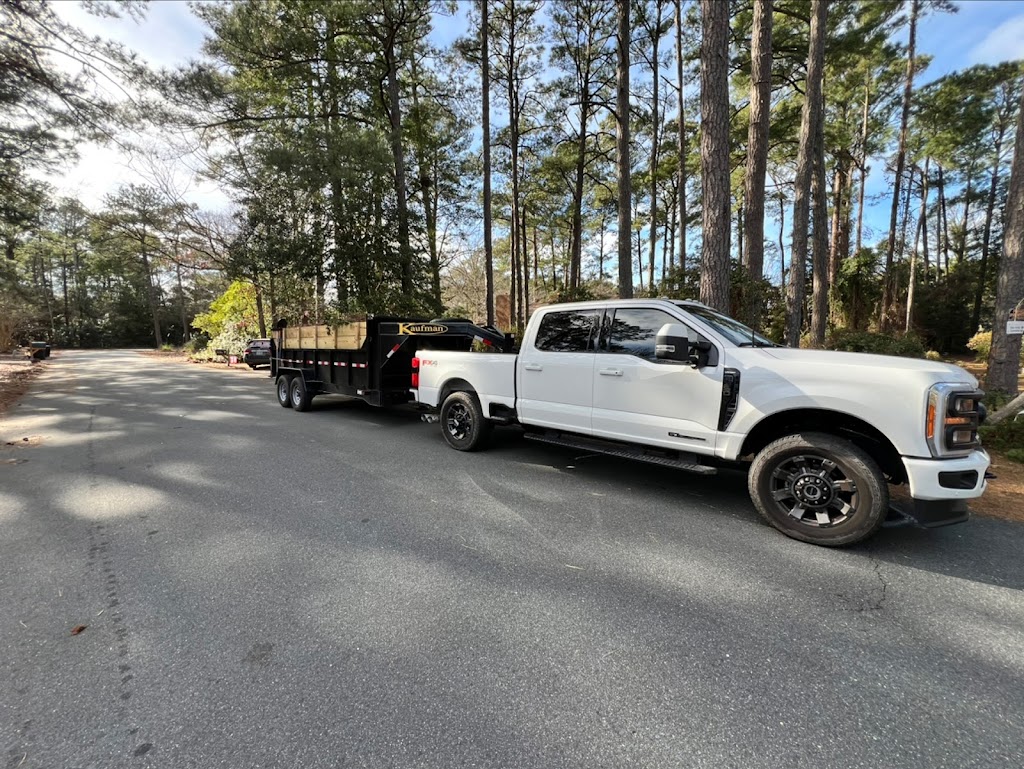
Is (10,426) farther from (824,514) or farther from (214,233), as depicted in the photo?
(214,233)

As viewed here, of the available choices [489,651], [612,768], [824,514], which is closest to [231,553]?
[489,651]

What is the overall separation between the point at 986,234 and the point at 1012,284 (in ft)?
99.1

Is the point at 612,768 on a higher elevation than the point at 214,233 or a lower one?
lower

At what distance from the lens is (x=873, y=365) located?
12.0ft

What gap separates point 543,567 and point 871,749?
191 centimetres

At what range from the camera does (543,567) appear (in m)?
3.41

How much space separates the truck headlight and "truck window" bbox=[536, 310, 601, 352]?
2904 mm

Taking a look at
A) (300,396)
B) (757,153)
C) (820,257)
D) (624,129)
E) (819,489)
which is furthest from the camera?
(820,257)

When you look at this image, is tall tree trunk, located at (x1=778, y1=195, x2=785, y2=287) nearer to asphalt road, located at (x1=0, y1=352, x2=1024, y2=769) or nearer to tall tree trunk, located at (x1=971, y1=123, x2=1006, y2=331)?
tall tree trunk, located at (x1=971, y1=123, x2=1006, y2=331)

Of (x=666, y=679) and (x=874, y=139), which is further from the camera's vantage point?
(x=874, y=139)

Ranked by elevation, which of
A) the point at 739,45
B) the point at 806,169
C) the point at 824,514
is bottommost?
the point at 824,514

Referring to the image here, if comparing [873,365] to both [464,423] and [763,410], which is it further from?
[464,423]

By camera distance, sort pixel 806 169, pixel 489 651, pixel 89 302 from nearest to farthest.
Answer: pixel 489 651, pixel 806 169, pixel 89 302

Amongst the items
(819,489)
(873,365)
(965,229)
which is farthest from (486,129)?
(965,229)
